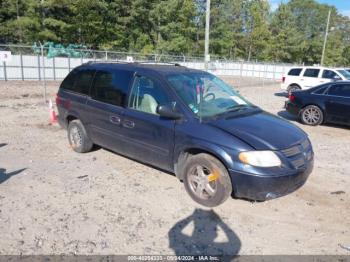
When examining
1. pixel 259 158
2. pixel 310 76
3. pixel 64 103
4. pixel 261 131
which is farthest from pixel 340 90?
pixel 310 76

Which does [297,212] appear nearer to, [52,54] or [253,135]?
[253,135]

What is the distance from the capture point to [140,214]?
161 inches

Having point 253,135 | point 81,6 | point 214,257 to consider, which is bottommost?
point 214,257

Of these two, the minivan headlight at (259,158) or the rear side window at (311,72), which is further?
the rear side window at (311,72)

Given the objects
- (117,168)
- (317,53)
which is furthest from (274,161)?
(317,53)

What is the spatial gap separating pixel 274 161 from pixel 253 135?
412 millimetres

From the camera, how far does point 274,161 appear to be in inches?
155

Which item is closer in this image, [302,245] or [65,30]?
[302,245]

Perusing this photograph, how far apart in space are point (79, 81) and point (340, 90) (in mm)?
7477

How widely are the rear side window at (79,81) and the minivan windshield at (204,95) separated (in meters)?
1.80

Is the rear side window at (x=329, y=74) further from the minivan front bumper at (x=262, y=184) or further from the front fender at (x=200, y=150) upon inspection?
the front fender at (x=200, y=150)

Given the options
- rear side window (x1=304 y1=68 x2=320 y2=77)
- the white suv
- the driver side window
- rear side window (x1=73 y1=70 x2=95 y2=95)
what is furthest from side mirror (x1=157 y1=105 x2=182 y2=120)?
rear side window (x1=304 y1=68 x2=320 y2=77)

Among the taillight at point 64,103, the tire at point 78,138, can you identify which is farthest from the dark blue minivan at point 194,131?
the taillight at point 64,103

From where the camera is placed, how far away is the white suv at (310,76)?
17.6m
